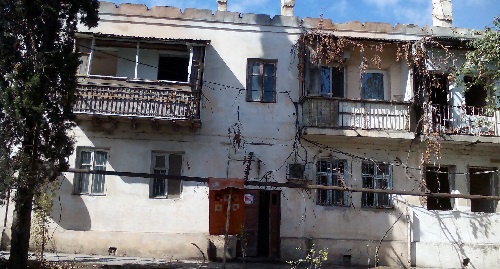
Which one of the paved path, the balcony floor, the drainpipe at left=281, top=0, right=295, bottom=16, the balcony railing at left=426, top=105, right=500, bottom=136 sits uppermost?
the drainpipe at left=281, top=0, right=295, bottom=16

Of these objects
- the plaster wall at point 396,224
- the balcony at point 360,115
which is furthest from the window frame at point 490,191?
the balcony at point 360,115

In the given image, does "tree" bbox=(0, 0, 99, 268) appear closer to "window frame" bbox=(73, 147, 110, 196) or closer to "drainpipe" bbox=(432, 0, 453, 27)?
"window frame" bbox=(73, 147, 110, 196)

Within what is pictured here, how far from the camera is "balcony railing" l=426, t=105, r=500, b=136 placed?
15.5 meters

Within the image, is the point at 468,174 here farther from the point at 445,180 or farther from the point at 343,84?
the point at 343,84

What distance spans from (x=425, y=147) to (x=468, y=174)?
5.67 ft

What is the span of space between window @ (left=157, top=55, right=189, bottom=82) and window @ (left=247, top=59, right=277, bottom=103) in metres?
2.15

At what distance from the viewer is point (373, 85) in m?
16.7

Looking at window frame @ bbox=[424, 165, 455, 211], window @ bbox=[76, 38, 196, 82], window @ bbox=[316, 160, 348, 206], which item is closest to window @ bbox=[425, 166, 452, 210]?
window frame @ bbox=[424, 165, 455, 211]

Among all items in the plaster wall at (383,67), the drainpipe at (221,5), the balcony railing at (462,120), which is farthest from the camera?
the drainpipe at (221,5)

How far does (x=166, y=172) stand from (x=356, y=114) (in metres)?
6.37

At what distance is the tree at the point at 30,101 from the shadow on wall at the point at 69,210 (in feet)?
13.1

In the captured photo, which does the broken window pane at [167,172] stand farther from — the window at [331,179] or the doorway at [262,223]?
the window at [331,179]

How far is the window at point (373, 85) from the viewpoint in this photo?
54.2 feet

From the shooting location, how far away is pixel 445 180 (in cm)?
1642
